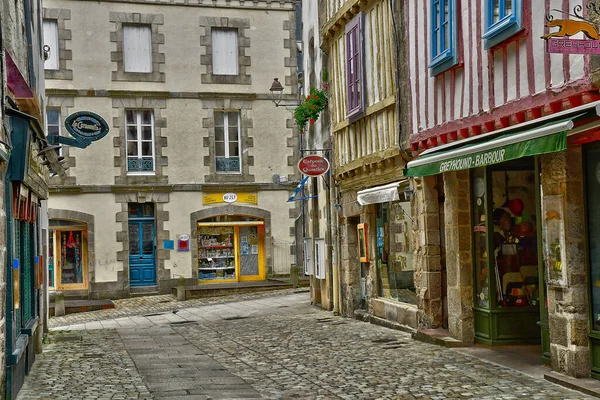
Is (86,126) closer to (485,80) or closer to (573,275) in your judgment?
(485,80)

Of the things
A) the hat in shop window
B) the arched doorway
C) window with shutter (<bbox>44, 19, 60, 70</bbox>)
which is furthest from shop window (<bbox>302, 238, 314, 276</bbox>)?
window with shutter (<bbox>44, 19, 60, 70</bbox>)

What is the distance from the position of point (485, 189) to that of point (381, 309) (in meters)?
3.63

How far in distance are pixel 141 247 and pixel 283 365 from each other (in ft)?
44.4

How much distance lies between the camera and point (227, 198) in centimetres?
2258

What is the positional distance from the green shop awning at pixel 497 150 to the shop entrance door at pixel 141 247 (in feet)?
41.1

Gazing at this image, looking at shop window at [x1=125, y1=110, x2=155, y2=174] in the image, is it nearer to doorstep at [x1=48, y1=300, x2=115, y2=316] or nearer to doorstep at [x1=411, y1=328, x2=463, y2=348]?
doorstep at [x1=48, y1=300, x2=115, y2=316]

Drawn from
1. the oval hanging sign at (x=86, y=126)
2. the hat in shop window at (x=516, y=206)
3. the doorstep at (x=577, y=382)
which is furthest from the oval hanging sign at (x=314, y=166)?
the doorstep at (x=577, y=382)

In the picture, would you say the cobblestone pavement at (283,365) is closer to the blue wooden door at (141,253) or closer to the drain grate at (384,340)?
the drain grate at (384,340)

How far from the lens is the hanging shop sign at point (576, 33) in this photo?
6070mm

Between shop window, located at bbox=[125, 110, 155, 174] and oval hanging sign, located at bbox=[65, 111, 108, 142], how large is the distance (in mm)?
11486

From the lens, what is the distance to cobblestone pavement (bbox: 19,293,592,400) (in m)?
7.45

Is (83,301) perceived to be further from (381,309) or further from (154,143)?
(381,309)

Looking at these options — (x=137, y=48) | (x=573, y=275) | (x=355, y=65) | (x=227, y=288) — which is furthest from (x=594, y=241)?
(x=137, y=48)

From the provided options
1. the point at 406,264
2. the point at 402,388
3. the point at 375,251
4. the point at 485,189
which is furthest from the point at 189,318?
the point at 402,388
